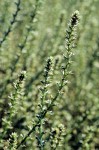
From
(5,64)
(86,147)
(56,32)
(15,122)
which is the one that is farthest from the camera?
(5,64)

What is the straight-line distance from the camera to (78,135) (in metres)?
7.23

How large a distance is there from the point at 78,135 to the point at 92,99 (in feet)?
3.66

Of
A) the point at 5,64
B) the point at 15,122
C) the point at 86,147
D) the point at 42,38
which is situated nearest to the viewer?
the point at 86,147

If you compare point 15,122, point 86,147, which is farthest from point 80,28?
point 86,147

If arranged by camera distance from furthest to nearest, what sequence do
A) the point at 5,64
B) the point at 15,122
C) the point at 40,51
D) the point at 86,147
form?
the point at 40,51, the point at 5,64, the point at 15,122, the point at 86,147

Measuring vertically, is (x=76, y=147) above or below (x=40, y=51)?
below

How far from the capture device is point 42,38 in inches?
405

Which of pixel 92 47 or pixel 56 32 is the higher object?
pixel 92 47

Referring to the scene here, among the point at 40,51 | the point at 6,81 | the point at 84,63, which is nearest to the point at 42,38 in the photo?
the point at 40,51

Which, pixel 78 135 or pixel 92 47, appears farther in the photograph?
pixel 92 47

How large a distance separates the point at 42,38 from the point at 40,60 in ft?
4.63

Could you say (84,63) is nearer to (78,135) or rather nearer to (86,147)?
(78,135)

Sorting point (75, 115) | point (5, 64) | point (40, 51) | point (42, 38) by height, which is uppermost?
point (42, 38)

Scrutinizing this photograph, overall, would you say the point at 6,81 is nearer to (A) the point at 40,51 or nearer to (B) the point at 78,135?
(B) the point at 78,135
